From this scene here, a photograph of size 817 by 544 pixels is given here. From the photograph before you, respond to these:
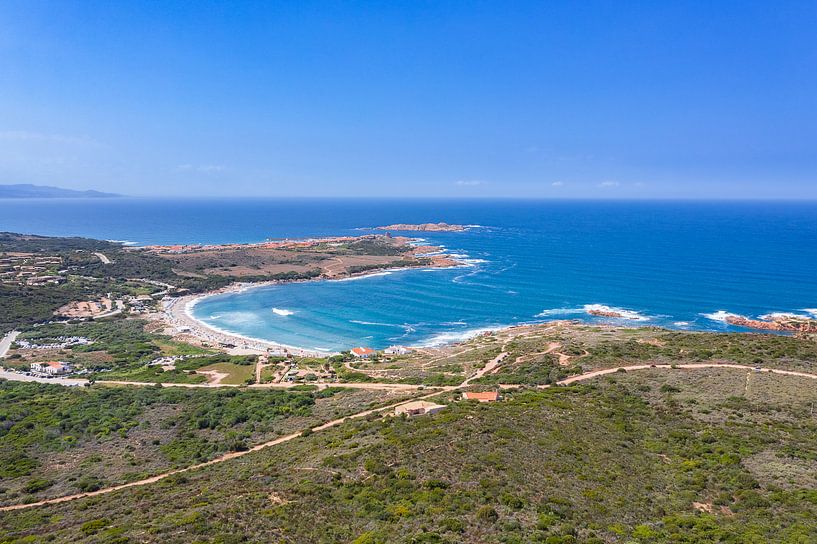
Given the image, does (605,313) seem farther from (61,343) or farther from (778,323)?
(61,343)

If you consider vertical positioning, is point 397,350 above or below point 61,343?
above

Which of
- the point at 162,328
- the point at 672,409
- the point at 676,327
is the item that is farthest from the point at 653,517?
the point at 162,328

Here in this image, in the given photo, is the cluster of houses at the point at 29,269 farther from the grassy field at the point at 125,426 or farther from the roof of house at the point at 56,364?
the grassy field at the point at 125,426

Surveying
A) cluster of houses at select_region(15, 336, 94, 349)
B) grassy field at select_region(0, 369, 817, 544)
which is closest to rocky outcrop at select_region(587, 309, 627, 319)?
grassy field at select_region(0, 369, 817, 544)

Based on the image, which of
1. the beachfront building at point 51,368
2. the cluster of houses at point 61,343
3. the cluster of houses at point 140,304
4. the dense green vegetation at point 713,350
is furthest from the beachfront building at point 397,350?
the cluster of houses at point 140,304

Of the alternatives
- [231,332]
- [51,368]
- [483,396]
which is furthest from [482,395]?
[231,332]

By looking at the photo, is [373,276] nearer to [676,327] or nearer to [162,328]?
[162,328]
